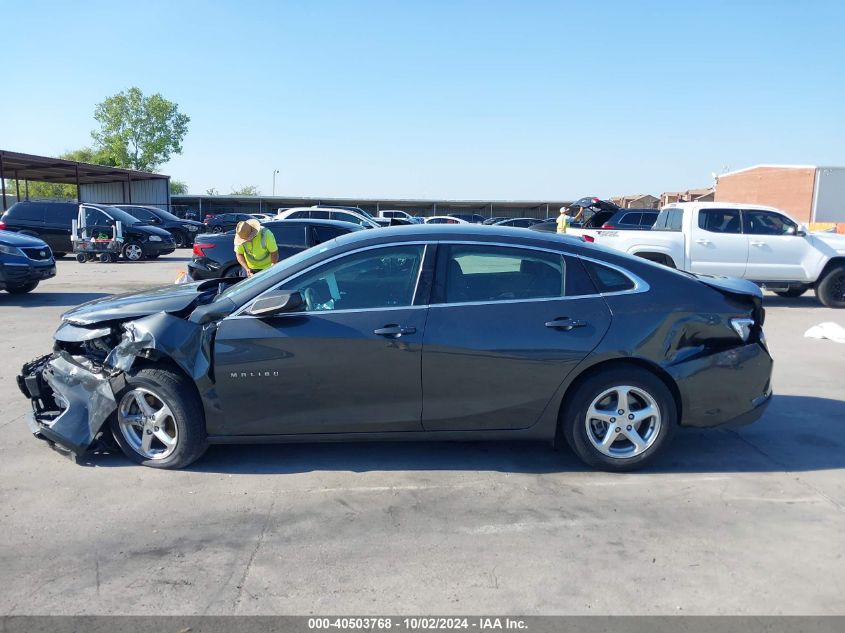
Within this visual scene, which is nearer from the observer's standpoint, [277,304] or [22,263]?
[277,304]

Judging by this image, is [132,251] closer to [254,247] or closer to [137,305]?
[254,247]

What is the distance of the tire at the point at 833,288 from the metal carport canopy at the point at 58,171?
28.6 m

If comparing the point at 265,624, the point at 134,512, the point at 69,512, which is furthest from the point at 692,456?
the point at 69,512

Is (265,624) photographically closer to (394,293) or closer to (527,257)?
(394,293)

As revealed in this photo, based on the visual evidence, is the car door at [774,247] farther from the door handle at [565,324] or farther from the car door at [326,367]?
the car door at [326,367]

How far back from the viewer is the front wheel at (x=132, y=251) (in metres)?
22.0

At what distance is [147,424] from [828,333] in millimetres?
9227

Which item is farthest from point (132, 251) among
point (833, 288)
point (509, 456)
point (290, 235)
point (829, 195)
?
point (829, 195)

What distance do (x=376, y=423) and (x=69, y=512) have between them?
Result: 76.8 inches

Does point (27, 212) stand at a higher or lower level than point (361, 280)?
higher

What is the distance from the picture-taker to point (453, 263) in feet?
15.0

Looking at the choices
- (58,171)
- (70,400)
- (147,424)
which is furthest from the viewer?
(58,171)

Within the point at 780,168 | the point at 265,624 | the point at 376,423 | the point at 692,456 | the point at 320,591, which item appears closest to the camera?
the point at 265,624

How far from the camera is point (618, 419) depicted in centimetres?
448
